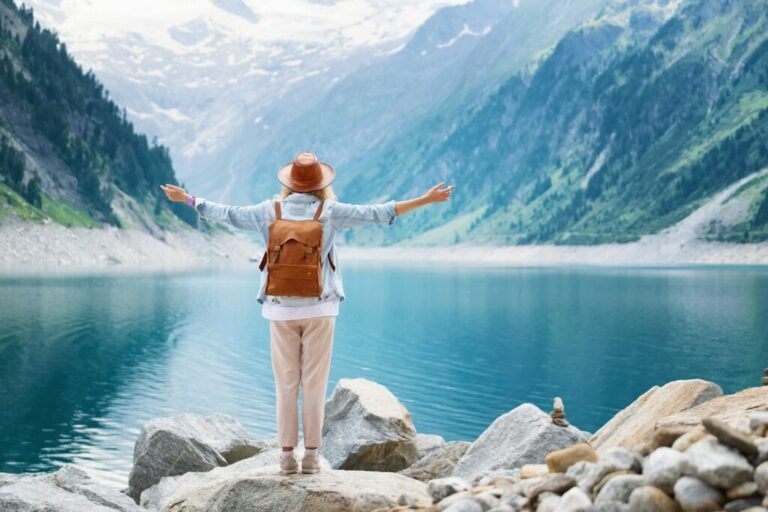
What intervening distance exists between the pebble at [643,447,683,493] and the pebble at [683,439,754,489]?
0.28ft

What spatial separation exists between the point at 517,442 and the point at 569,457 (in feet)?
20.0

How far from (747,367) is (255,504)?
50264mm

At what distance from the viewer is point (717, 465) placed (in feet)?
30.7

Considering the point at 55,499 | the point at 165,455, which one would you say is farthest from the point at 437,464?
the point at 55,499

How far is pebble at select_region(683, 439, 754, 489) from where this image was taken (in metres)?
9.33

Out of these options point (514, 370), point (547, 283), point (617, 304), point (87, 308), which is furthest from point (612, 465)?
point (547, 283)

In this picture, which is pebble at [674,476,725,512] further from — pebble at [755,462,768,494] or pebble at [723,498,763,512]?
pebble at [755,462,768,494]

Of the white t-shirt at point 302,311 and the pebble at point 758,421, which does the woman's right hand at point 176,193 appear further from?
the pebble at point 758,421

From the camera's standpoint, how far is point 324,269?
1300 cm

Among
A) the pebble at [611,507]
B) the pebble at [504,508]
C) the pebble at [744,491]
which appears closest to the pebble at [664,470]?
the pebble at [611,507]

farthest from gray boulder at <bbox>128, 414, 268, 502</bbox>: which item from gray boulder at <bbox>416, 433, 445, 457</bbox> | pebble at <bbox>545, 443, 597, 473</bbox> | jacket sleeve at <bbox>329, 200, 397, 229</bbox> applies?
pebble at <bbox>545, 443, 597, 473</bbox>

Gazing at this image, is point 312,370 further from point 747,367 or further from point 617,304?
point 617,304

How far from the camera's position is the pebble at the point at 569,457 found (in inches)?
445

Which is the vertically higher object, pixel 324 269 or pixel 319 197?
pixel 319 197
